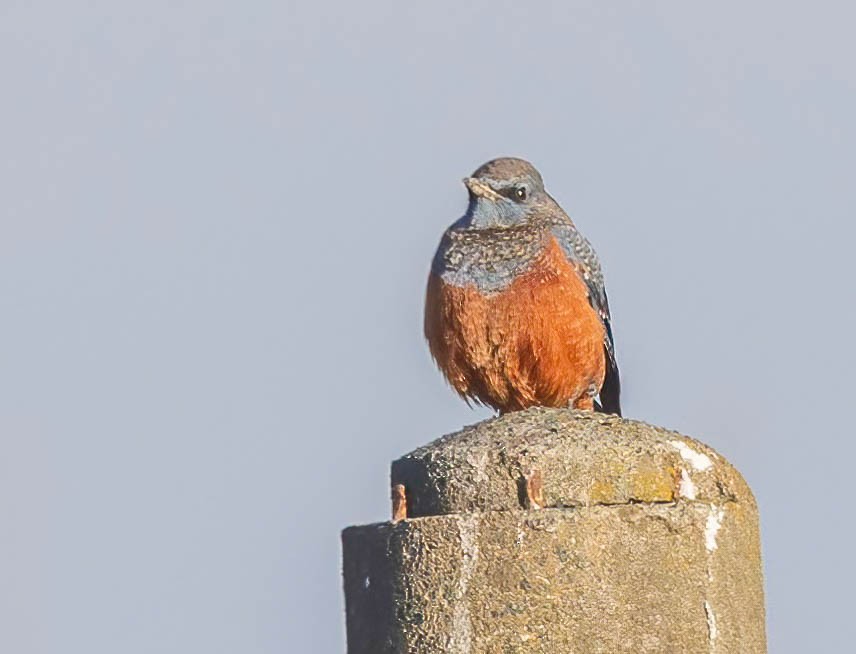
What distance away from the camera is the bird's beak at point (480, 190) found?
9969mm

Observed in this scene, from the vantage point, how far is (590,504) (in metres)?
5.31

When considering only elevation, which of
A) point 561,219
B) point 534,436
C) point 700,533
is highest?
point 561,219

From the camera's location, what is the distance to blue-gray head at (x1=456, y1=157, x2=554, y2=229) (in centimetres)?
989

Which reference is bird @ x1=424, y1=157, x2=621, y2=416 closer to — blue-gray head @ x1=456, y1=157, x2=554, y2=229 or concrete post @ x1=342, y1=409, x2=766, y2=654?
blue-gray head @ x1=456, y1=157, x2=554, y2=229

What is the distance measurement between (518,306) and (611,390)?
1.11 metres

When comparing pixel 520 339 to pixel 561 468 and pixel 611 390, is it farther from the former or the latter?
pixel 561 468

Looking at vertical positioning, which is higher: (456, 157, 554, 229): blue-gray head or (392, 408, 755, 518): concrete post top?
(456, 157, 554, 229): blue-gray head

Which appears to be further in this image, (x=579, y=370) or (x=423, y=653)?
(x=579, y=370)

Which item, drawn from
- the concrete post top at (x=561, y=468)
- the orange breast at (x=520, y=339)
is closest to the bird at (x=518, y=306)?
the orange breast at (x=520, y=339)

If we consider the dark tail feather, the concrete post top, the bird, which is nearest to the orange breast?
the bird

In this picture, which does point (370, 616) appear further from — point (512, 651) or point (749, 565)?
point (749, 565)

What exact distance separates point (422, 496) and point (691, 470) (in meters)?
0.94

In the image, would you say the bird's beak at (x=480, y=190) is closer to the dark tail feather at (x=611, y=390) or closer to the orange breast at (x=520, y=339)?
the orange breast at (x=520, y=339)

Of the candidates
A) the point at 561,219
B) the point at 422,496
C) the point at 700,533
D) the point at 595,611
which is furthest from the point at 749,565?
the point at 561,219
